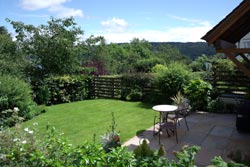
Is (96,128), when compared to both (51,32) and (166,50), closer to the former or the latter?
(51,32)

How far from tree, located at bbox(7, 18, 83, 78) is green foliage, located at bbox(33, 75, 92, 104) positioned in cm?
54

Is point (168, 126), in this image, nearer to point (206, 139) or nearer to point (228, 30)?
point (206, 139)

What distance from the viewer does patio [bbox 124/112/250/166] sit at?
4512mm

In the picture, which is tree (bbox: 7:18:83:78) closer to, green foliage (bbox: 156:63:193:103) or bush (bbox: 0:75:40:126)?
bush (bbox: 0:75:40:126)

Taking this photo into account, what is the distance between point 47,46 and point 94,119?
4.84 meters

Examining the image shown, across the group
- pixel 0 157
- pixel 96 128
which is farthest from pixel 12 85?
pixel 0 157

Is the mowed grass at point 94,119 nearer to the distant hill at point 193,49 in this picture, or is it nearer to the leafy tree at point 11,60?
the leafy tree at point 11,60

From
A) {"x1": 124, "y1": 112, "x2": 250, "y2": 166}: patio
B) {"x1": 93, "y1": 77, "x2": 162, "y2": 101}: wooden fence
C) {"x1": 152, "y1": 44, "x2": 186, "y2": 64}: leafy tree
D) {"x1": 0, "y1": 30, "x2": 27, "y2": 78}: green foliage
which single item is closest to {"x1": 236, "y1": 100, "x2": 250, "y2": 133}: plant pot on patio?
{"x1": 124, "y1": 112, "x2": 250, "y2": 166}: patio

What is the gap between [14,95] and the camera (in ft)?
24.8

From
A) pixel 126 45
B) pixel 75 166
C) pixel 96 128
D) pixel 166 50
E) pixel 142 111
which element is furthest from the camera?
pixel 126 45

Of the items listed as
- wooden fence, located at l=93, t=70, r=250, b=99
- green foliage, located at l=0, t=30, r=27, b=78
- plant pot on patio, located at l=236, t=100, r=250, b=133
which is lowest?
plant pot on patio, located at l=236, t=100, r=250, b=133

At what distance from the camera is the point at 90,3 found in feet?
31.1

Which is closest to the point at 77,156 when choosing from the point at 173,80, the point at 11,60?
the point at 173,80

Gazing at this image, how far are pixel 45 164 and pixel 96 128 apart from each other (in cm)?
403
